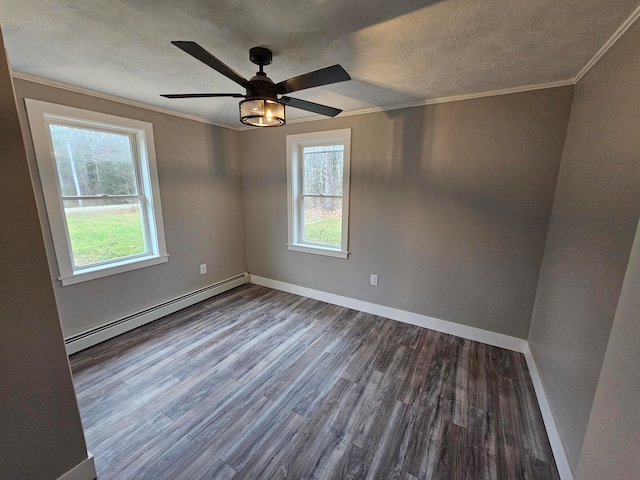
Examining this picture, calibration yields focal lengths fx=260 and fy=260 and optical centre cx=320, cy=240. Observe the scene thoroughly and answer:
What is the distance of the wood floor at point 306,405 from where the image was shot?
1460 mm

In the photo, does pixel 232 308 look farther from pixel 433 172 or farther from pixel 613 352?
pixel 613 352

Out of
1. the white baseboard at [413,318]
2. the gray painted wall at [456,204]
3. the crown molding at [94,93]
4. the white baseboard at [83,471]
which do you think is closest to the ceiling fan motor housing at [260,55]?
the gray painted wall at [456,204]

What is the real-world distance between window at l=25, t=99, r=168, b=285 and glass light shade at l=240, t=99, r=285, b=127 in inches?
69.9

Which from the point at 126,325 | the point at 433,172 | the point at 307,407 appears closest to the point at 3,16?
the point at 126,325

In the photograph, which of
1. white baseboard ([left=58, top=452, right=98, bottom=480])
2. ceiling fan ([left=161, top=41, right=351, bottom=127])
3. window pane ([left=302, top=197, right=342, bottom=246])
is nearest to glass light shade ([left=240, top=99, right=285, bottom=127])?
ceiling fan ([left=161, top=41, right=351, bottom=127])

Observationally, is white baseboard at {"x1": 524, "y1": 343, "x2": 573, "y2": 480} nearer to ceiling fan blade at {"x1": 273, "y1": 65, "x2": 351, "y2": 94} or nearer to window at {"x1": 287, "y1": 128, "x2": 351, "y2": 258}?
window at {"x1": 287, "y1": 128, "x2": 351, "y2": 258}

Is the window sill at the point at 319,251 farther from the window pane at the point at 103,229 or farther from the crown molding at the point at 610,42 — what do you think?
the crown molding at the point at 610,42

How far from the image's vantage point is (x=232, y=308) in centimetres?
331

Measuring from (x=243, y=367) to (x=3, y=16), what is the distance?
2.57 metres

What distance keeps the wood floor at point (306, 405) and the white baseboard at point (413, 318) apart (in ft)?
0.29

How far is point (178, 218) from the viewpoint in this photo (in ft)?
10.4

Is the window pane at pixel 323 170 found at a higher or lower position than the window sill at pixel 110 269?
higher

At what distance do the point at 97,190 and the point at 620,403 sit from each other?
3685mm

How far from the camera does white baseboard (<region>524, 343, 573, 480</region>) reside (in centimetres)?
137
